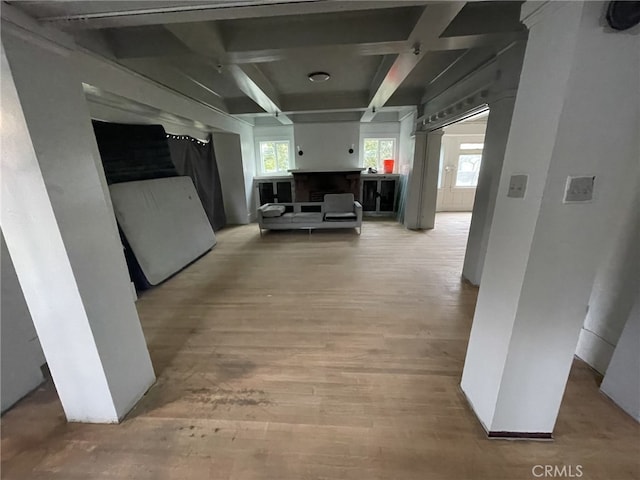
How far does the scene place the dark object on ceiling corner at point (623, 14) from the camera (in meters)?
0.83

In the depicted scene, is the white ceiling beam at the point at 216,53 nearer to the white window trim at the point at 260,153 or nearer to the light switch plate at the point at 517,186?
the light switch plate at the point at 517,186

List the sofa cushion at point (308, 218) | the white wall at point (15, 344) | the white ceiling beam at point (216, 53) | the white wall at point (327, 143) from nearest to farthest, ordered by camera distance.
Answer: the white wall at point (15, 344)
the white ceiling beam at point (216, 53)
the sofa cushion at point (308, 218)
the white wall at point (327, 143)

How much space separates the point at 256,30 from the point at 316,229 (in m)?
3.63

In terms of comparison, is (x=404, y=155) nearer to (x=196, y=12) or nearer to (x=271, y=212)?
(x=271, y=212)

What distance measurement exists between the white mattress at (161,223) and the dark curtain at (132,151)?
137 millimetres

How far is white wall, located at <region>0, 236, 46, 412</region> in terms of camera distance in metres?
1.55

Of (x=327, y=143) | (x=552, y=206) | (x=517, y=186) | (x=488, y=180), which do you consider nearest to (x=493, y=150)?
(x=488, y=180)

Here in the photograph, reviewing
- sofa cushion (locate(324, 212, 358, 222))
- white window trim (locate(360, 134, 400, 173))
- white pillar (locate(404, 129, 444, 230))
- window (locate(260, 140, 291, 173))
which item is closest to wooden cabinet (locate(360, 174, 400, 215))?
white window trim (locate(360, 134, 400, 173))

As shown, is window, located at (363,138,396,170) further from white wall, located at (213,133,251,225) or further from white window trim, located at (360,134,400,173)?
white wall, located at (213,133,251,225)

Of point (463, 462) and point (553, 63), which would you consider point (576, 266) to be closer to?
point (553, 63)

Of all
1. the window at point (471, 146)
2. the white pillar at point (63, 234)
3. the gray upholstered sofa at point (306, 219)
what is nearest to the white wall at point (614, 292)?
the white pillar at point (63, 234)

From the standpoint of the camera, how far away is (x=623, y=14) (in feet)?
2.74

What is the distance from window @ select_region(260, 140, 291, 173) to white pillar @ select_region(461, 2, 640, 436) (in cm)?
642

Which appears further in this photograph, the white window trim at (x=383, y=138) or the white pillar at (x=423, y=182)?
the white window trim at (x=383, y=138)
